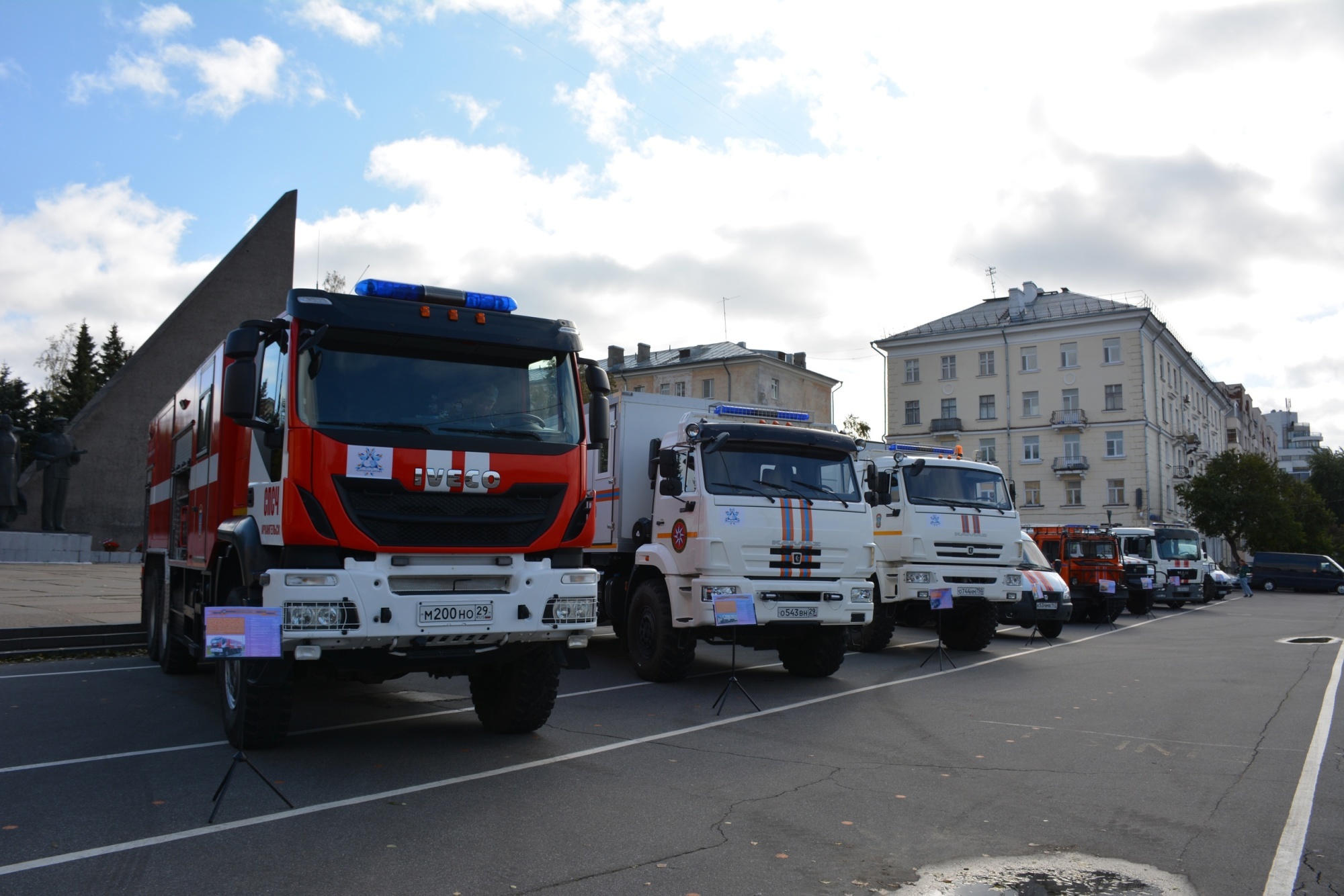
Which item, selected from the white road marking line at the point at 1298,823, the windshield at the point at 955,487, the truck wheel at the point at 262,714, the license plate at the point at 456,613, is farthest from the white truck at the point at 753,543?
the truck wheel at the point at 262,714

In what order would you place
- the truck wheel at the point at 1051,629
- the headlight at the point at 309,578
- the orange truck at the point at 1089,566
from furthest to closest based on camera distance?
the orange truck at the point at 1089,566 < the truck wheel at the point at 1051,629 < the headlight at the point at 309,578

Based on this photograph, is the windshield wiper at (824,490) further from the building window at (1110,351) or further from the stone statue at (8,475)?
the building window at (1110,351)

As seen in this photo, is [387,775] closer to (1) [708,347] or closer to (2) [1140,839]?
(2) [1140,839]

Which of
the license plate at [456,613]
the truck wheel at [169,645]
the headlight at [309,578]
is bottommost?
the truck wheel at [169,645]

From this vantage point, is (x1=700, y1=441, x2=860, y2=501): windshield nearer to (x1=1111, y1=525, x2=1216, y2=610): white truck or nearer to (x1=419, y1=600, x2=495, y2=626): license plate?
(x1=419, y1=600, x2=495, y2=626): license plate

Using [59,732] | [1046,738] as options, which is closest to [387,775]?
[59,732]

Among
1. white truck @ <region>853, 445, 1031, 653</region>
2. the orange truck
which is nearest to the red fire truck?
white truck @ <region>853, 445, 1031, 653</region>

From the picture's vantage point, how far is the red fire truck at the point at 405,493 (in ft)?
20.5

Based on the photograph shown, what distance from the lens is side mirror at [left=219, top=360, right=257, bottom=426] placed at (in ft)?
20.7

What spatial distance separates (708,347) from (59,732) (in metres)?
64.0

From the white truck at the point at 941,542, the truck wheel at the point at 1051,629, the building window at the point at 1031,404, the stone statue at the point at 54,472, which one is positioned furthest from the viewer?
the building window at the point at 1031,404

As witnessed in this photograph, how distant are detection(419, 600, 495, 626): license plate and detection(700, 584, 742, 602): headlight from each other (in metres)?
3.93

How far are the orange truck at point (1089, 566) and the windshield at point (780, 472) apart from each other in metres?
11.3

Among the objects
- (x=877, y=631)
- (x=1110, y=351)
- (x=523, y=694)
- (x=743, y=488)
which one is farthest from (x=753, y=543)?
(x=1110, y=351)
